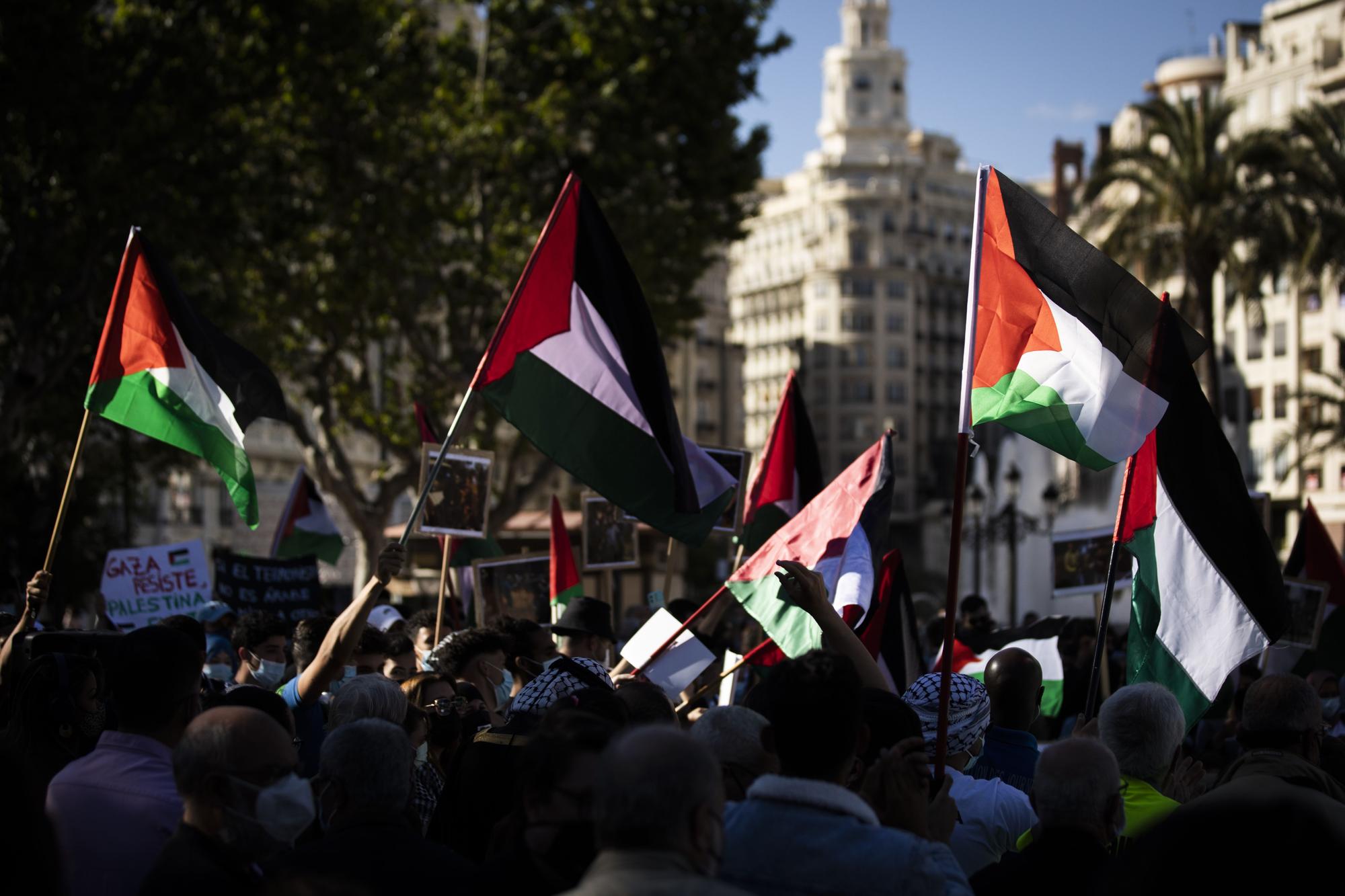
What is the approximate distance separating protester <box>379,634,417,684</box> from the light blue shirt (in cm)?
299

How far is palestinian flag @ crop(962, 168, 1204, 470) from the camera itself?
6246 mm

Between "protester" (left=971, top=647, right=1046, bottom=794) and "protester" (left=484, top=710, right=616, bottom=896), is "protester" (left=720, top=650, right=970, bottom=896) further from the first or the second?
"protester" (left=971, top=647, right=1046, bottom=794)

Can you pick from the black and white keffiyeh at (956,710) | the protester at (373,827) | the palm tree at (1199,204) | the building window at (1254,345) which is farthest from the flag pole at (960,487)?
the building window at (1254,345)

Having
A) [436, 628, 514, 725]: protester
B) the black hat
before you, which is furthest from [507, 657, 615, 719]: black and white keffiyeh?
the black hat

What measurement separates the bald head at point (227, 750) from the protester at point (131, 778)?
0.40 metres

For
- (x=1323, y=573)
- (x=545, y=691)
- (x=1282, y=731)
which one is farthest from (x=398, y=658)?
(x=1323, y=573)

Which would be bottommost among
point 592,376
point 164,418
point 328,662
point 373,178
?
point 328,662

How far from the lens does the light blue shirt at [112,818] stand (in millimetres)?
4137

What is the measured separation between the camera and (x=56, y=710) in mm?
5348

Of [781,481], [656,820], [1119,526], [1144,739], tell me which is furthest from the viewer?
[781,481]

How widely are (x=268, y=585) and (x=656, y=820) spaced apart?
10.2 metres

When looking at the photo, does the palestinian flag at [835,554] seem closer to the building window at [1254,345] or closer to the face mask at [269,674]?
the face mask at [269,674]

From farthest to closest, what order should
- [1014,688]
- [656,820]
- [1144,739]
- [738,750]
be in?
[1014,688]
[1144,739]
[738,750]
[656,820]

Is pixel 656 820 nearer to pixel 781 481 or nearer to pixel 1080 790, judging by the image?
pixel 1080 790
